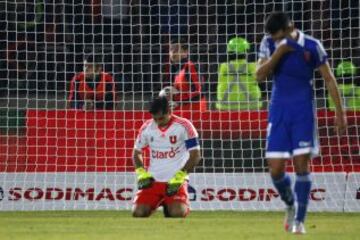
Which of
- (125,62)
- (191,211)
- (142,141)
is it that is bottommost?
(191,211)

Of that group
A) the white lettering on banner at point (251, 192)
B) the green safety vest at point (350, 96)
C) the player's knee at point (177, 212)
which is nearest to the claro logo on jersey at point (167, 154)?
the player's knee at point (177, 212)

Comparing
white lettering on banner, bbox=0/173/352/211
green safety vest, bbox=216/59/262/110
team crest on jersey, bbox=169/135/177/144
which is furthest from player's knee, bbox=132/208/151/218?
green safety vest, bbox=216/59/262/110

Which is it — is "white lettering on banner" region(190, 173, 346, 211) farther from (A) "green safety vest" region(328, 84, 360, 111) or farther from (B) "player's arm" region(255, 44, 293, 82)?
(B) "player's arm" region(255, 44, 293, 82)

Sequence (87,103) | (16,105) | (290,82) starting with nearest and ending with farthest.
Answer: (290,82)
(87,103)
(16,105)

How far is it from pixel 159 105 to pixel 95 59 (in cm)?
465

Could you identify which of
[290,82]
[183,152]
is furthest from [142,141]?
[290,82]

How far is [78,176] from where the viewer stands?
15320 millimetres

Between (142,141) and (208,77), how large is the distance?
382 centimetres

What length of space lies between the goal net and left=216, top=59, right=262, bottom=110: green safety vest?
0.02 m

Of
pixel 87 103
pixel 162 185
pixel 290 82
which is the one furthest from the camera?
pixel 87 103

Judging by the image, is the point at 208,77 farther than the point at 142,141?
Yes

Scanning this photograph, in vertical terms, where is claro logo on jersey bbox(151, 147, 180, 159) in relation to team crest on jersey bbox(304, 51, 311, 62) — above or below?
below

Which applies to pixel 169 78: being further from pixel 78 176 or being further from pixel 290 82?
pixel 290 82

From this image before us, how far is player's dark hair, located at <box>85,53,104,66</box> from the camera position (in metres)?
17.0
